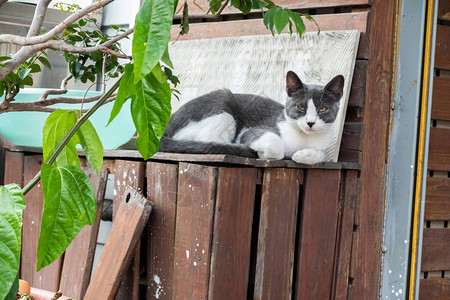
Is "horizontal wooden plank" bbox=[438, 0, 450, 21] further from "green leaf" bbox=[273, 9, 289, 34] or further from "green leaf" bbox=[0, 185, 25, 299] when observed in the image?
"green leaf" bbox=[0, 185, 25, 299]

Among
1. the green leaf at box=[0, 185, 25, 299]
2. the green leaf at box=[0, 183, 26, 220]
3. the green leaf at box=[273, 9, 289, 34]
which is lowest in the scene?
the green leaf at box=[0, 185, 25, 299]

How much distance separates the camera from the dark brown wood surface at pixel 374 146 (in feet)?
8.19

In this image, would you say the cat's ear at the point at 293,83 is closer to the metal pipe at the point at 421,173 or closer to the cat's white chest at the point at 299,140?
the cat's white chest at the point at 299,140

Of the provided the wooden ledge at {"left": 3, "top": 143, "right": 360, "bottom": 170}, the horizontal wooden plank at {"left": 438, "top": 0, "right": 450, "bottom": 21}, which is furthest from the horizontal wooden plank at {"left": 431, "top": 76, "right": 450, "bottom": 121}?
the wooden ledge at {"left": 3, "top": 143, "right": 360, "bottom": 170}

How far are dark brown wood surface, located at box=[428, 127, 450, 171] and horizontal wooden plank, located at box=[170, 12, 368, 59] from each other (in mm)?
600

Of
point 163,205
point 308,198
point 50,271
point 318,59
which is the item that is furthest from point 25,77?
point 318,59

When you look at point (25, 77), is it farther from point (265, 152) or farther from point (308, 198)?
point (308, 198)

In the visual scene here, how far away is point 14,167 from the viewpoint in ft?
8.61

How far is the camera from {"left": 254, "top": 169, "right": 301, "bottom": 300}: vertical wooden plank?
6.86 ft

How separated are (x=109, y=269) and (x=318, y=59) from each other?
1309 millimetres

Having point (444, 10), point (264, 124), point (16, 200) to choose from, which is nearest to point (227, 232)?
point (264, 124)

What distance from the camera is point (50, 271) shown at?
7.92 feet

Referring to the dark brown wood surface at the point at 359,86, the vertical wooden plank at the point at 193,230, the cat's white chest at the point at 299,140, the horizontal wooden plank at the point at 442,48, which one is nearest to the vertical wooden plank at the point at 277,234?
the cat's white chest at the point at 299,140

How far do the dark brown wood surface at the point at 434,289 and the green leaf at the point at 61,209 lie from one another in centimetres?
223
